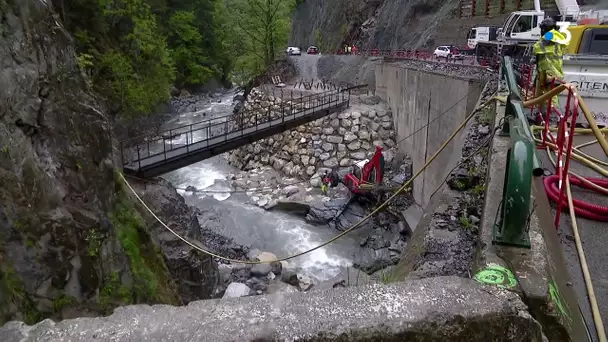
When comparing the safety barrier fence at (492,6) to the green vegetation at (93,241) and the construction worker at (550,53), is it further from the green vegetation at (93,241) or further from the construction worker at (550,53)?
the green vegetation at (93,241)

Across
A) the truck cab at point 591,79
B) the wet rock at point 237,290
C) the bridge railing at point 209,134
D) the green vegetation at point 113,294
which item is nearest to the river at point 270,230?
the wet rock at point 237,290

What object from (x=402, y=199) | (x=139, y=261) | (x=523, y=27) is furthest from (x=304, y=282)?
(x=523, y=27)

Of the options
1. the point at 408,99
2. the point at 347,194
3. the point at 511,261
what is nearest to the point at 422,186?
the point at 347,194

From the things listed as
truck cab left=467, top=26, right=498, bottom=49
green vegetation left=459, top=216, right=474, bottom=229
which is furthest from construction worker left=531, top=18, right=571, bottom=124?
truck cab left=467, top=26, right=498, bottom=49

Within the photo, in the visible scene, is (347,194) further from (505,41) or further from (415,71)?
(505,41)

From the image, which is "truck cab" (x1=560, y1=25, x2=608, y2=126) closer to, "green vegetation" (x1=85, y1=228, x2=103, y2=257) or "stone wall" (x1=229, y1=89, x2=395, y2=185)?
"green vegetation" (x1=85, y1=228, x2=103, y2=257)

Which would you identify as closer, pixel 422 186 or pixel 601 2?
pixel 422 186
